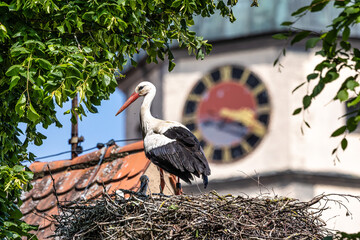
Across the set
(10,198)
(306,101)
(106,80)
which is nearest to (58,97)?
(106,80)

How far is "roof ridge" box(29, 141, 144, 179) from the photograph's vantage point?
12031 mm

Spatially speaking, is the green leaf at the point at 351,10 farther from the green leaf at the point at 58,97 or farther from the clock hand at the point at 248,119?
the clock hand at the point at 248,119

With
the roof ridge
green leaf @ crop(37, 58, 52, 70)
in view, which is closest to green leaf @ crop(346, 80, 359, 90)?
green leaf @ crop(37, 58, 52, 70)

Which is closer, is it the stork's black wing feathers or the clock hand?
the stork's black wing feathers

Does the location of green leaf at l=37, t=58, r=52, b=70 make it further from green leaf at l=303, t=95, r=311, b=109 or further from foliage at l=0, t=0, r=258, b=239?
green leaf at l=303, t=95, r=311, b=109

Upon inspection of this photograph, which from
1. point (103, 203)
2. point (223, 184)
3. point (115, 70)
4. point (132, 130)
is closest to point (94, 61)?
point (115, 70)

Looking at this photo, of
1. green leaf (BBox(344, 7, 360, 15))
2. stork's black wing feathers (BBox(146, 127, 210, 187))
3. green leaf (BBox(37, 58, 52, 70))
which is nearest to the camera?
green leaf (BBox(344, 7, 360, 15))

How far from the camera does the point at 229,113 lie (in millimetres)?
30703

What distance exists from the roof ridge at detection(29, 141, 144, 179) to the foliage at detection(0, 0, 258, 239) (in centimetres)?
307

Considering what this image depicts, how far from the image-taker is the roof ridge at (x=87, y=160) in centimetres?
1203

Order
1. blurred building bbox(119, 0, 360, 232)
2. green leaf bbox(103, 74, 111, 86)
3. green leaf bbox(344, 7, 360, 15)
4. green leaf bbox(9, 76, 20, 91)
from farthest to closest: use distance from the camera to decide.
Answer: blurred building bbox(119, 0, 360, 232)
green leaf bbox(103, 74, 111, 86)
green leaf bbox(9, 76, 20, 91)
green leaf bbox(344, 7, 360, 15)

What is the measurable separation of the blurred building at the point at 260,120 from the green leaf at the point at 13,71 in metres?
22.2

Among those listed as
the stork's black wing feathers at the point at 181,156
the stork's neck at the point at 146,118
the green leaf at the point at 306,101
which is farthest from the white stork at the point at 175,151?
the green leaf at the point at 306,101

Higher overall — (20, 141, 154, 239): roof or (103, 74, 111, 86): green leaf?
(103, 74, 111, 86): green leaf
